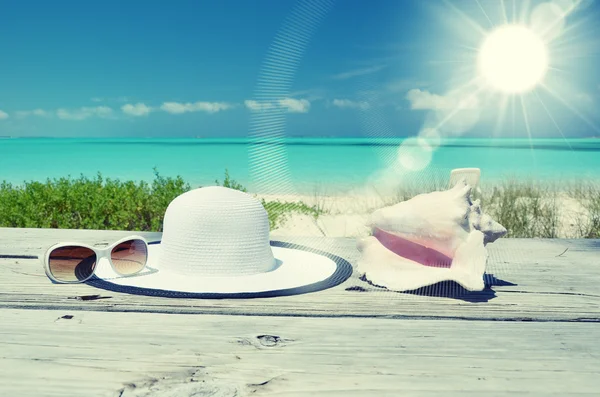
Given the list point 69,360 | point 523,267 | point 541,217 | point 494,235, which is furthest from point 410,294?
point 541,217

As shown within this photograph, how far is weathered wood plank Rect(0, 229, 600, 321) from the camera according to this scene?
4.66ft

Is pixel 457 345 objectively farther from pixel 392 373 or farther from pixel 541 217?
pixel 541 217

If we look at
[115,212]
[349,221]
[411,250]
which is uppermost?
[411,250]

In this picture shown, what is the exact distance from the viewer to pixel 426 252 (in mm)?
1862

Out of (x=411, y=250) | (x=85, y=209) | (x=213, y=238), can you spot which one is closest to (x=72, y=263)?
(x=213, y=238)

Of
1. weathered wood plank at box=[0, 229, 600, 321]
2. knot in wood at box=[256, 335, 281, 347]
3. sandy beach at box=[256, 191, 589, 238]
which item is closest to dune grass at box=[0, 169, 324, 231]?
sandy beach at box=[256, 191, 589, 238]

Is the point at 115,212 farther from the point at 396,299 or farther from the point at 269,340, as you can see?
the point at 269,340

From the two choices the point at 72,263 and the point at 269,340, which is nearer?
the point at 269,340

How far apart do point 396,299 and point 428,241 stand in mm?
313

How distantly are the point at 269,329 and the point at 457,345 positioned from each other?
Answer: 0.45m

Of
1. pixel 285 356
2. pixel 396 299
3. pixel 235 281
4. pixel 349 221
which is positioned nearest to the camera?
pixel 285 356

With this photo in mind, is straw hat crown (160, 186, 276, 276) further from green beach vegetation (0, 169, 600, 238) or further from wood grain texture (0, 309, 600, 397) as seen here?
green beach vegetation (0, 169, 600, 238)

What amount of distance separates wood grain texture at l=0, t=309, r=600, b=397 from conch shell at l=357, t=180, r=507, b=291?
0.30 m

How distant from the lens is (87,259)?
5.89 feet
